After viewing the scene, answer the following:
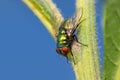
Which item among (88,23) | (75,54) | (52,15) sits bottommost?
(75,54)

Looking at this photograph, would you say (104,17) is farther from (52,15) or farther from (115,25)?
(52,15)

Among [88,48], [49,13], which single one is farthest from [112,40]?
[49,13]

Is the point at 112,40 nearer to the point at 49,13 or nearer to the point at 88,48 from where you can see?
the point at 88,48

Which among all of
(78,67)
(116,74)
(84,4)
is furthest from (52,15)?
(116,74)

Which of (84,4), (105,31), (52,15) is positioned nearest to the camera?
(105,31)

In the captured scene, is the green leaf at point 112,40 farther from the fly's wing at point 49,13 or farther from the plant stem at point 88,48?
→ the fly's wing at point 49,13

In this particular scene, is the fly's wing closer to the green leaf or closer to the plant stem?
the plant stem

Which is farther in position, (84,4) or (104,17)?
(84,4)
